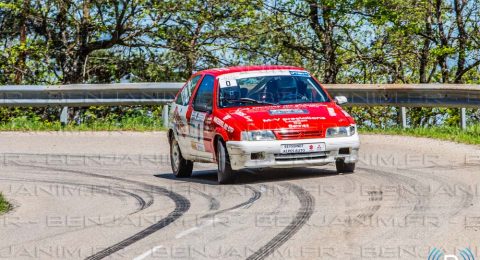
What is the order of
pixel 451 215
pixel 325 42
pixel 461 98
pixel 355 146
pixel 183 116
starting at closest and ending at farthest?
1. pixel 451 215
2. pixel 355 146
3. pixel 183 116
4. pixel 461 98
5. pixel 325 42

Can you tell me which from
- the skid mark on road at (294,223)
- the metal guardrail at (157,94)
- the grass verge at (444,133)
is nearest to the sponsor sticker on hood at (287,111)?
the skid mark on road at (294,223)

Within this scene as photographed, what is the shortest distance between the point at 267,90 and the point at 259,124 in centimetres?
114

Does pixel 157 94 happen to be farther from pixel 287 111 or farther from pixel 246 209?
pixel 246 209

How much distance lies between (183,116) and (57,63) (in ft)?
47.7

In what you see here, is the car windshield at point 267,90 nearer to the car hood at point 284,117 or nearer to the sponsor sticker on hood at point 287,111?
the car hood at point 284,117

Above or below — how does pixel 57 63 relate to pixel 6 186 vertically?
above

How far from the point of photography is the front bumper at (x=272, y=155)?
12.6 metres

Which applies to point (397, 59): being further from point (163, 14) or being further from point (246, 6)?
point (163, 14)

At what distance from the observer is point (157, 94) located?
22.3m

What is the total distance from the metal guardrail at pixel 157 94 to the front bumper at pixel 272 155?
22.8ft

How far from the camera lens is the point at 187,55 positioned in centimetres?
2791

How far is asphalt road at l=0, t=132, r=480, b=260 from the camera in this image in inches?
315

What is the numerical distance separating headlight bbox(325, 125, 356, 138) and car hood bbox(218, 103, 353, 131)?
0.17 ft

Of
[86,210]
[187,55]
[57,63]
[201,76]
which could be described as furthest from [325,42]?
[86,210]
